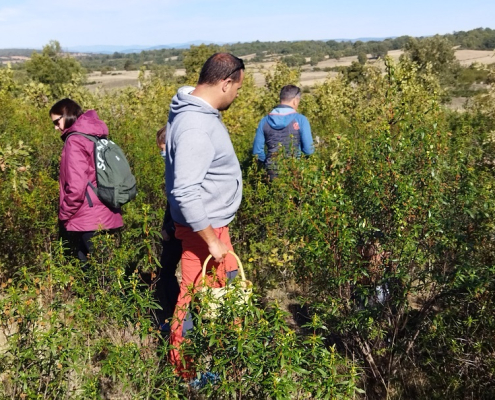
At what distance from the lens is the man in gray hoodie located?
2.21 meters

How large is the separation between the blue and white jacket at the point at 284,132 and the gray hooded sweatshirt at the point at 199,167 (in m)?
2.09

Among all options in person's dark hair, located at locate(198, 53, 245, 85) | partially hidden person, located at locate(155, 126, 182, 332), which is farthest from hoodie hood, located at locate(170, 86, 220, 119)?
partially hidden person, located at locate(155, 126, 182, 332)

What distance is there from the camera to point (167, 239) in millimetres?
3404

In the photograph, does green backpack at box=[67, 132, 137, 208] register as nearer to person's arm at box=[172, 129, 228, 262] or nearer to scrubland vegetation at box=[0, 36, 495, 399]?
scrubland vegetation at box=[0, 36, 495, 399]

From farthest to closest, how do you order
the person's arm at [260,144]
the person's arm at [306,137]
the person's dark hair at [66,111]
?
the person's arm at [260,144], the person's arm at [306,137], the person's dark hair at [66,111]

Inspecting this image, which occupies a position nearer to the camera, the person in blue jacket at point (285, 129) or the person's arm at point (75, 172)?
the person's arm at point (75, 172)

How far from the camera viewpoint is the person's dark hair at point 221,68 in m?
2.28

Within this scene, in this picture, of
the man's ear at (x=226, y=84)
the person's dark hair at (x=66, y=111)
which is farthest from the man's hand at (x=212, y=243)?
the person's dark hair at (x=66, y=111)

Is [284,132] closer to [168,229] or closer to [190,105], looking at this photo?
[168,229]

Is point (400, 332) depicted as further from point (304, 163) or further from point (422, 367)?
point (304, 163)

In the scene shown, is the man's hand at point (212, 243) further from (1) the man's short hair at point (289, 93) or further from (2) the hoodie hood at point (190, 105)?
(1) the man's short hair at point (289, 93)

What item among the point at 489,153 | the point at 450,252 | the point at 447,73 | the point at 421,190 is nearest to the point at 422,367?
the point at 450,252

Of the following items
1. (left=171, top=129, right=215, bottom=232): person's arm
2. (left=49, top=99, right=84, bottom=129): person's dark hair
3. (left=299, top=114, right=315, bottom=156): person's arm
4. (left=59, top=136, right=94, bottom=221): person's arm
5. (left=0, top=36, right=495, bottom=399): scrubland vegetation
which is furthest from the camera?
(left=299, top=114, right=315, bottom=156): person's arm

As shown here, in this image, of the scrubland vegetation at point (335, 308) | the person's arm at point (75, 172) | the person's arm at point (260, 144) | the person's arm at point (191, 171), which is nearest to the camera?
the scrubland vegetation at point (335, 308)
